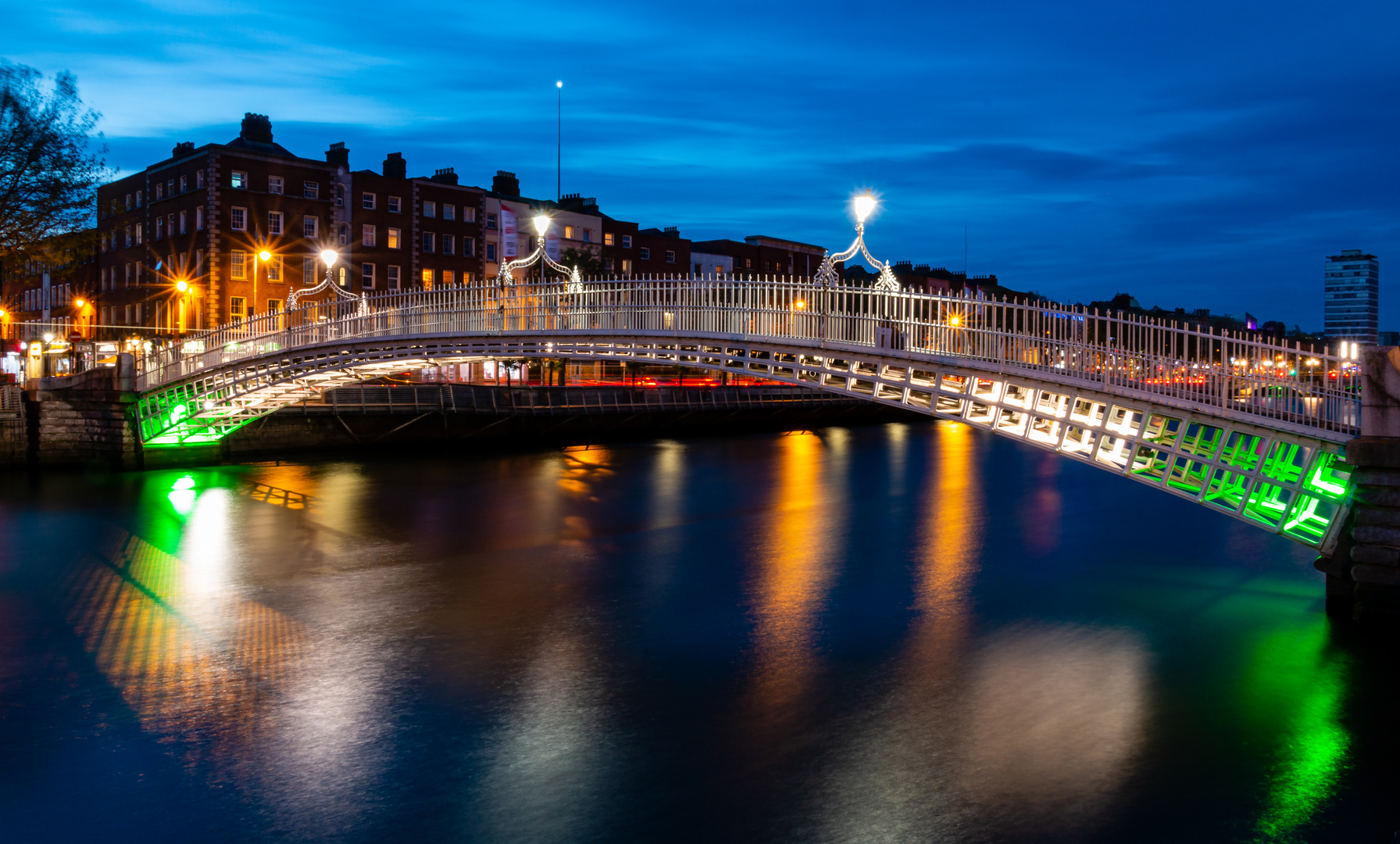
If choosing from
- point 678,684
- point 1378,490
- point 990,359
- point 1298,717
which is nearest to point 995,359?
point 990,359

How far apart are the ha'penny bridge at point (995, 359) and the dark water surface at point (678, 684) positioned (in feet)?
7.11

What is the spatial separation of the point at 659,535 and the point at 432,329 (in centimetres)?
803

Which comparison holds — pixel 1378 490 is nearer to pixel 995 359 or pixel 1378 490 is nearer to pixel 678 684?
pixel 995 359

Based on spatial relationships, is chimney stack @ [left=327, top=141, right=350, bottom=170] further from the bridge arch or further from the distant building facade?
the distant building facade

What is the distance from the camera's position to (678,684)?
1217cm

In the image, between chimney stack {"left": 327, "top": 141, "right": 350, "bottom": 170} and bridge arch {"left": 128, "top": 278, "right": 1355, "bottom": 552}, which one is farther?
chimney stack {"left": 327, "top": 141, "right": 350, "bottom": 170}

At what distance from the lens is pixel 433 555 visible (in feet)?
66.7

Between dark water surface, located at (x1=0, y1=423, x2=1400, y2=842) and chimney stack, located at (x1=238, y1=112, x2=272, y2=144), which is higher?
chimney stack, located at (x1=238, y1=112, x2=272, y2=144)

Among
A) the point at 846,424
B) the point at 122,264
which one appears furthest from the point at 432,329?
the point at 122,264

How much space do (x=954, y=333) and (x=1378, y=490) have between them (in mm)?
6254

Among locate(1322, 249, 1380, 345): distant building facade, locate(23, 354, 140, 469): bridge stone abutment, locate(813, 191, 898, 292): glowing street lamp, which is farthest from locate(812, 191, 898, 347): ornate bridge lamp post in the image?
locate(1322, 249, 1380, 345): distant building facade

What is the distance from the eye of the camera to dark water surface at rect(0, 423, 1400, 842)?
8.85 meters

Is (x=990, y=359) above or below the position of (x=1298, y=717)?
above

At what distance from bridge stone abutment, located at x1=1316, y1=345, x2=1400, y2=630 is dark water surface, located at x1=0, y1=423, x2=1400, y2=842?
79cm
